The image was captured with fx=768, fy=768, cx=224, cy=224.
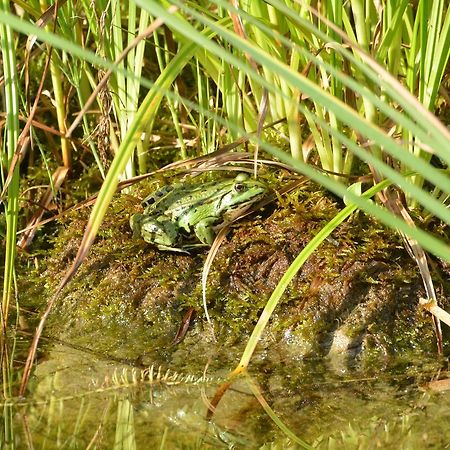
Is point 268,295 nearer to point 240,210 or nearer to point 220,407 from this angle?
point 240,210

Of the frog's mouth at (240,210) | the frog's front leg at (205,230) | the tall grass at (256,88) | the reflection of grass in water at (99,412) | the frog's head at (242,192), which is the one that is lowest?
the reflection of grass in water at (99,412)

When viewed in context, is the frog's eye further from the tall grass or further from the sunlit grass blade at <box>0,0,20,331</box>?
the sunlit grass blade at <box>0,0,20,331</box>

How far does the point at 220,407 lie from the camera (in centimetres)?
259

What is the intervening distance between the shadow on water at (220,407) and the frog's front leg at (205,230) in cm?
55

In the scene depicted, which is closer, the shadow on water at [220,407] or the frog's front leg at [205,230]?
the shadow on water at [220,407]

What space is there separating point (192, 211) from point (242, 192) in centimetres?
23

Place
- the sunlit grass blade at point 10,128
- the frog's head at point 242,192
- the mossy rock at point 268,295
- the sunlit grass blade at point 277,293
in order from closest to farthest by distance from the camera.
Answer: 1. the sunlit grass blade at point 277,293
2. the sunlit grass blade at point 10,128
3. the mossy rock at point 268,295
4. the frog's head at point 242,192

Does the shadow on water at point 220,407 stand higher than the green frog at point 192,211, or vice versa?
the green frog at point 192,211

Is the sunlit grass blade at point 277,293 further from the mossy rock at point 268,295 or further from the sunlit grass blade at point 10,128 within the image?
the sunlit grass blade at point 10,128

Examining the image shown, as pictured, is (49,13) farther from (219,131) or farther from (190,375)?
(190,375)

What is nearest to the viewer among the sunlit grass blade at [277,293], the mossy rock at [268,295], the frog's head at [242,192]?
the sunlit grass blade at [277,293]

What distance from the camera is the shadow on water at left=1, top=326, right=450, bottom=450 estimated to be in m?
2.38

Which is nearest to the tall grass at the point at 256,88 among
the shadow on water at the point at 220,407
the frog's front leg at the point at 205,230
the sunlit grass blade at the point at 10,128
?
the sunlit grass blade at the point at 10,128

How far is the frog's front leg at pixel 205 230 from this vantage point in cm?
320
